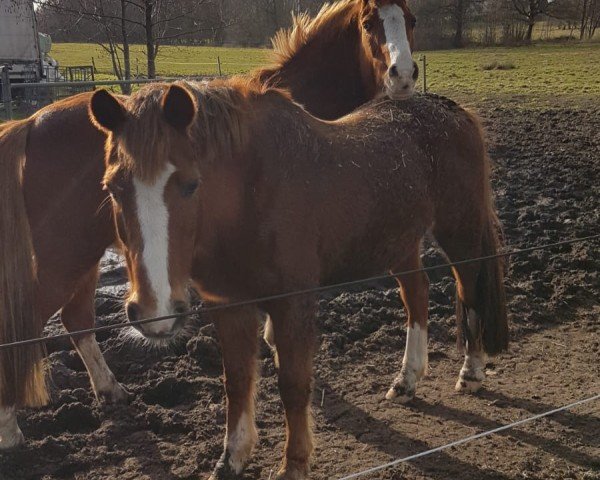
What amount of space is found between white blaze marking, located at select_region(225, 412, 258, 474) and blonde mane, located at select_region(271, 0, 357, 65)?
10.1 feet

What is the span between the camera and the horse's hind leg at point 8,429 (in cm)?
314

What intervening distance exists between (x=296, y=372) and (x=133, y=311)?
883 millimetres

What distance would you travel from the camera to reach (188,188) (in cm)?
218

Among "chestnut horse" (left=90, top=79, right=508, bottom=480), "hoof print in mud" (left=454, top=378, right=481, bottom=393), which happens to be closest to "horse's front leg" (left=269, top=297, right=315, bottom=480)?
"chestnut horse" (left=90, top=79, right=508, bottom=480)

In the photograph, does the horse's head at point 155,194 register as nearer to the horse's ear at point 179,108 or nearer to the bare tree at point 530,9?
the horse's ear at point 179,108

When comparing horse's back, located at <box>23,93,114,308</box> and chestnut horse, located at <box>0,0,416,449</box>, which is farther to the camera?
horse's back, located at <box>23,93,114,308</box>

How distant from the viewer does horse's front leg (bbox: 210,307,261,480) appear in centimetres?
287

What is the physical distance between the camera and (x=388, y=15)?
190 inches

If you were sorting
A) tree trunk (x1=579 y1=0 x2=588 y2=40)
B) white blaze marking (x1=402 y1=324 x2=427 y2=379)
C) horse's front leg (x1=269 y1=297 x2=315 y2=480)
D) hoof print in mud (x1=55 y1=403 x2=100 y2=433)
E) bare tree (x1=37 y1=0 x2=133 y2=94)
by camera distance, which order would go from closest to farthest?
horse's front leg (x1=269 y1=297 x2=315 y2=480) → hoof print in mud (x1=55 y1=403 x2=100 y2=433) → white blaze marking (x1=402 y1=324 x2=427 y2=379) → bare tree (x1=37 y1=0 x2=133 y2=94) → tree trunk (x1=579 y1=0 x2=588 y2=40)

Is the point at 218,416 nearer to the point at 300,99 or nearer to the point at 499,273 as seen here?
the point at 499,273

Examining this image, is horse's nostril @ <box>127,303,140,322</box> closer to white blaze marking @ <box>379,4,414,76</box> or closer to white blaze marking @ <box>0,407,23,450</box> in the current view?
white blaze marking @ <box>0,407,23,450</box>

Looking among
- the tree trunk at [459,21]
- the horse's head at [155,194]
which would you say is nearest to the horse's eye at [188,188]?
the horse's head at [155,194]

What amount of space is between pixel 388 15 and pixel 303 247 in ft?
9.63

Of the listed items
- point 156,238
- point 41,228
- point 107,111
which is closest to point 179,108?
point 107,111
